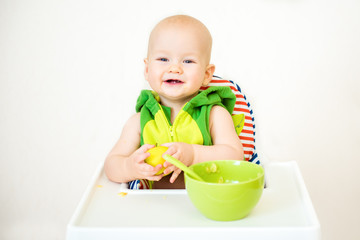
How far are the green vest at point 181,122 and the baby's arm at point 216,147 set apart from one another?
2 cm

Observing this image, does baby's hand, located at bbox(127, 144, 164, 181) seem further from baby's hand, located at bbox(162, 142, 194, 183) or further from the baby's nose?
the baby's nose

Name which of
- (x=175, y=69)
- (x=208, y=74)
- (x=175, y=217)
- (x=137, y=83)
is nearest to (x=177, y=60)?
(x=175, y=69)

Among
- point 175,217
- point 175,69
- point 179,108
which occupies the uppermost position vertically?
point 175,69

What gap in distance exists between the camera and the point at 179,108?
1202 mm

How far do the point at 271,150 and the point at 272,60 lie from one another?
41cm

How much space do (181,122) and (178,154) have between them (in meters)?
0.19

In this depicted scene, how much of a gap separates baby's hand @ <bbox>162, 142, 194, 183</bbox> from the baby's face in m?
0.17

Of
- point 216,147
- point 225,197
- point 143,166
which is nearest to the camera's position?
point 225,197

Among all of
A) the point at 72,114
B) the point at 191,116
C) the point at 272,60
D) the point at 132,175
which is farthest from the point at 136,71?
the point at 132,175

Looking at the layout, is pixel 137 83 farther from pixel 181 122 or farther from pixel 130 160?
pixel 130 160

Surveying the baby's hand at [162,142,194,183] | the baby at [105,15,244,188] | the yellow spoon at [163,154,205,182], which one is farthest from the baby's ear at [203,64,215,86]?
the yellow spoon at [163,154,205,182]

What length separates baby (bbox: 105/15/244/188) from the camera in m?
1.12

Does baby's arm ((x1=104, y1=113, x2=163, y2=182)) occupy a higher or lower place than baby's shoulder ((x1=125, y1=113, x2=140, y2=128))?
lower

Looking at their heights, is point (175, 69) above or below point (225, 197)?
above
